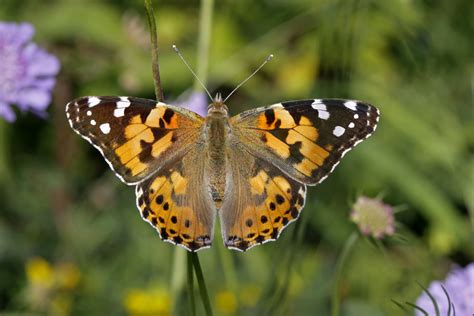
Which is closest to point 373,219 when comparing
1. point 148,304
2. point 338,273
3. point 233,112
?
point 338,273

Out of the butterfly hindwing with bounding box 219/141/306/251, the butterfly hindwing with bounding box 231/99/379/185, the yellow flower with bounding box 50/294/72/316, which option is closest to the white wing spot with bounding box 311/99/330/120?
the butterfly hindwing with bounding box 231/99/379/185

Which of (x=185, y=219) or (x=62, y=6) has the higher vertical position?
(x=62, y=6)

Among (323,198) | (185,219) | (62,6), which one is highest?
(62,6)

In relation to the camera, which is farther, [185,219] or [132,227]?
[132,227]

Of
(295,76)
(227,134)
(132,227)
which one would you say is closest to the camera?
(227,134)

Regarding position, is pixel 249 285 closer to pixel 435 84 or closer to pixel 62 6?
pixel 435 84

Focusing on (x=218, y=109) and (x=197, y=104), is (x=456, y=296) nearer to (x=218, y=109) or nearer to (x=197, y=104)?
(x=218, y=109)

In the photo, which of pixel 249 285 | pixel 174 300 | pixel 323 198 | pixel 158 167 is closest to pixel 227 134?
pixel 158 167
